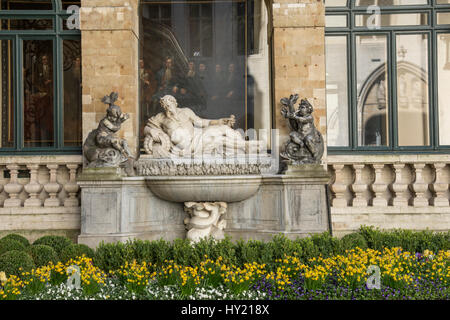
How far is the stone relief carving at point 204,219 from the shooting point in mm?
10945

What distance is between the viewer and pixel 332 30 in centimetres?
1211

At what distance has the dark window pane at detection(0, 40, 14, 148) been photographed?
1214 centimetres

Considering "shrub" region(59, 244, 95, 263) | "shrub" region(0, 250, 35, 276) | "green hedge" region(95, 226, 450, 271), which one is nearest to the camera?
"shrub" region(0, 250, 35, 276)

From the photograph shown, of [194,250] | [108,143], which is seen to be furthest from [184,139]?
[194,250]

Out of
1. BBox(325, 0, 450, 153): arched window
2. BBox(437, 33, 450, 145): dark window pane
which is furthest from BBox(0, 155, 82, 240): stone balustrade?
BBox(437, 33, 450, 145): dark window pane

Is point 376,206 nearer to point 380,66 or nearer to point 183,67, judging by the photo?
point 380,66

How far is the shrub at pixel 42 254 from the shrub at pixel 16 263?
1.77 ft

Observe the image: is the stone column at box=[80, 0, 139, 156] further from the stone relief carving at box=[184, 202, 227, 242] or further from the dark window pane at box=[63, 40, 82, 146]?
the stone relief carving at box=[184, 202, 227, 242]

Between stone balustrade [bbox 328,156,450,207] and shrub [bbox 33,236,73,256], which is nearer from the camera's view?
shrub [bbox 33,236,73,256]

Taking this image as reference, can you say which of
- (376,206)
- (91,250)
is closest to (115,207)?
(91,250)

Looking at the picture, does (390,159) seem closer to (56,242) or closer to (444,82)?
(444,82)

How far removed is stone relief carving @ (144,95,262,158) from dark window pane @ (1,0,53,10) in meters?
3.36
